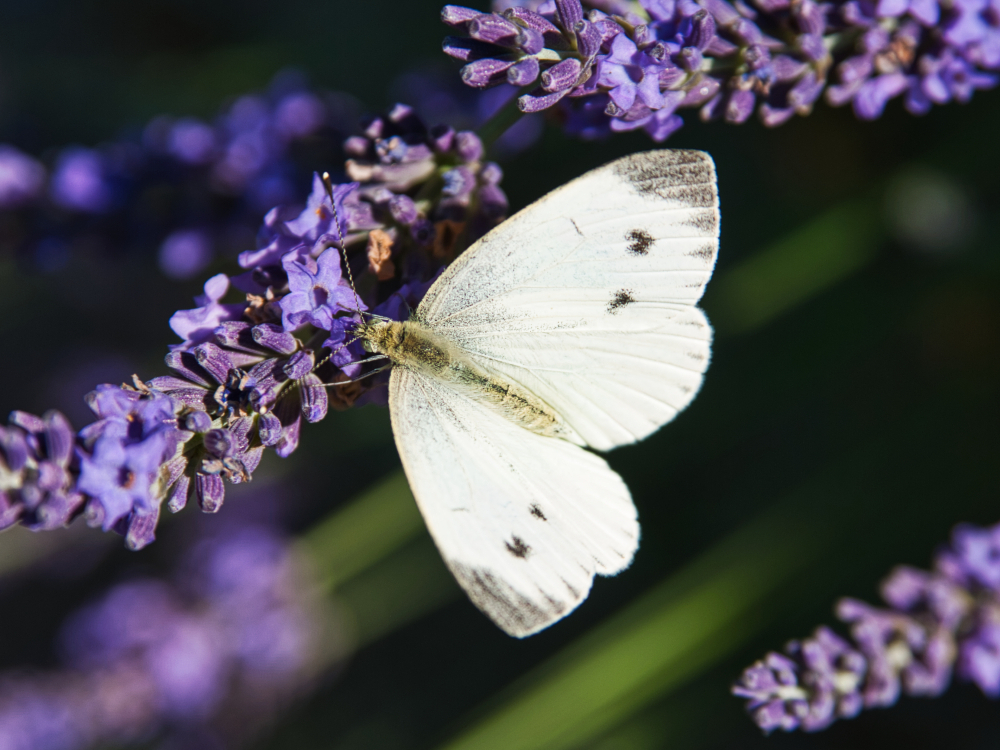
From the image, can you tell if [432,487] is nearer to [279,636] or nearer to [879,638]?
[879,638]

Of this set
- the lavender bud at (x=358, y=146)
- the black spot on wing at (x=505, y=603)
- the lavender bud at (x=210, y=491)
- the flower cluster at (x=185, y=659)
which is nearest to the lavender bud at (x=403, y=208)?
the lavender bud at (x=358, y=146)

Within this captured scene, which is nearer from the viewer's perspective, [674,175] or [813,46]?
[674,175]

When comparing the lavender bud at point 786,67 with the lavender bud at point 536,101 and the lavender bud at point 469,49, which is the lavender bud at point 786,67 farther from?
the lavender bud at point 469,49

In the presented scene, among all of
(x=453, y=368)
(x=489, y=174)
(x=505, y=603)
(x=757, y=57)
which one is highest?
(x=757, y=57)

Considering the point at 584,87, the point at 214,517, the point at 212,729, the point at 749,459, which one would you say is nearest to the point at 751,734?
the point at 749,459

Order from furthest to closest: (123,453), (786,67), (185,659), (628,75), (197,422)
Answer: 1. (185,659)
2. (786,67)
3. (628,75)
4. (197,422)
5. (123,453)

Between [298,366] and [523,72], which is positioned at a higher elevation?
[523,72]

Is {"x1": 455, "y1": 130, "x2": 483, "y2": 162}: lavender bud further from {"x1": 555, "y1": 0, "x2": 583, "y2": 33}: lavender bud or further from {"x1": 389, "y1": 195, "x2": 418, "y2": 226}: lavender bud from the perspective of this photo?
{"x1": 555, "y1": 0, "x2": 583, "y2": 33}: lavender bud

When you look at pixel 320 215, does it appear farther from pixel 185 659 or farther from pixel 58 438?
pixel 185 659

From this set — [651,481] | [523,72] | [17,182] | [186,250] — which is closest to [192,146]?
[186,250]
